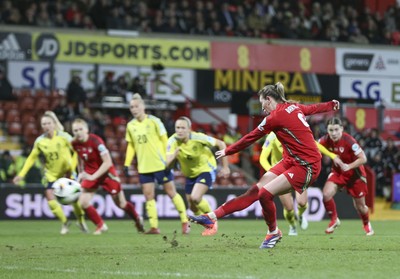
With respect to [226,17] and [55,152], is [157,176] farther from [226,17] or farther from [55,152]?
[226,17]

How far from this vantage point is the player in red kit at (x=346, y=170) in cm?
1639

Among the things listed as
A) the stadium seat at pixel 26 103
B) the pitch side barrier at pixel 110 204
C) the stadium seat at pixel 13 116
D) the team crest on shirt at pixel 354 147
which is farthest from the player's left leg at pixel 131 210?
the stadium seat at pixel 26 103

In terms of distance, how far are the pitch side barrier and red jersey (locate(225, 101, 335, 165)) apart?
12.0 meters

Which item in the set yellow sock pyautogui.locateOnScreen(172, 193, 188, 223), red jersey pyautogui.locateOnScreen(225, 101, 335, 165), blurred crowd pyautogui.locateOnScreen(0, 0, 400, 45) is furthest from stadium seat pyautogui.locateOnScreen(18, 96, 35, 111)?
red jersey pyautogui.locateOnScreen(225, 101, 335, 165)

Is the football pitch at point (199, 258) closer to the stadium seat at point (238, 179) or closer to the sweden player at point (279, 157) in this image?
the sweden player at point (279, 157)

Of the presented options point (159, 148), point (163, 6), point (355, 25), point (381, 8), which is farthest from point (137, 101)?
point (381, 8)

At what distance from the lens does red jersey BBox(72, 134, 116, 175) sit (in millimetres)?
17109

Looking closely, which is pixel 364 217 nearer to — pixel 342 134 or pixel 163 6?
pixel 342 134

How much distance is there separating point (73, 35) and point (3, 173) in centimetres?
684

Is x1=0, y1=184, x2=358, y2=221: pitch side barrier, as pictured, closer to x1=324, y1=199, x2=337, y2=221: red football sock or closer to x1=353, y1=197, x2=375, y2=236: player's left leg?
x1=324, y1=199, x2=337, y2=221: red football sock

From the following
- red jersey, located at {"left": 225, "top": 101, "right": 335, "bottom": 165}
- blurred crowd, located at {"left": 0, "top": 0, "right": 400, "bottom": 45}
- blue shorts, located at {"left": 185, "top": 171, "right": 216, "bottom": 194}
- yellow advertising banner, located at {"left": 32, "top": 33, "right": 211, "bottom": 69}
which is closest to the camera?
red jersey, located at {"left": 225, "top": 101, "right": 335, "bottom": 165}

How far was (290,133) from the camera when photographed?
11680mm

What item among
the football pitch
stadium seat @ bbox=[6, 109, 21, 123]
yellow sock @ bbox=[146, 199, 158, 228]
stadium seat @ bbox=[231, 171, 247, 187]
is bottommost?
the football pitch

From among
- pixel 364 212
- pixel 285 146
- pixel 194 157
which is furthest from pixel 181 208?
pixel 285 146
